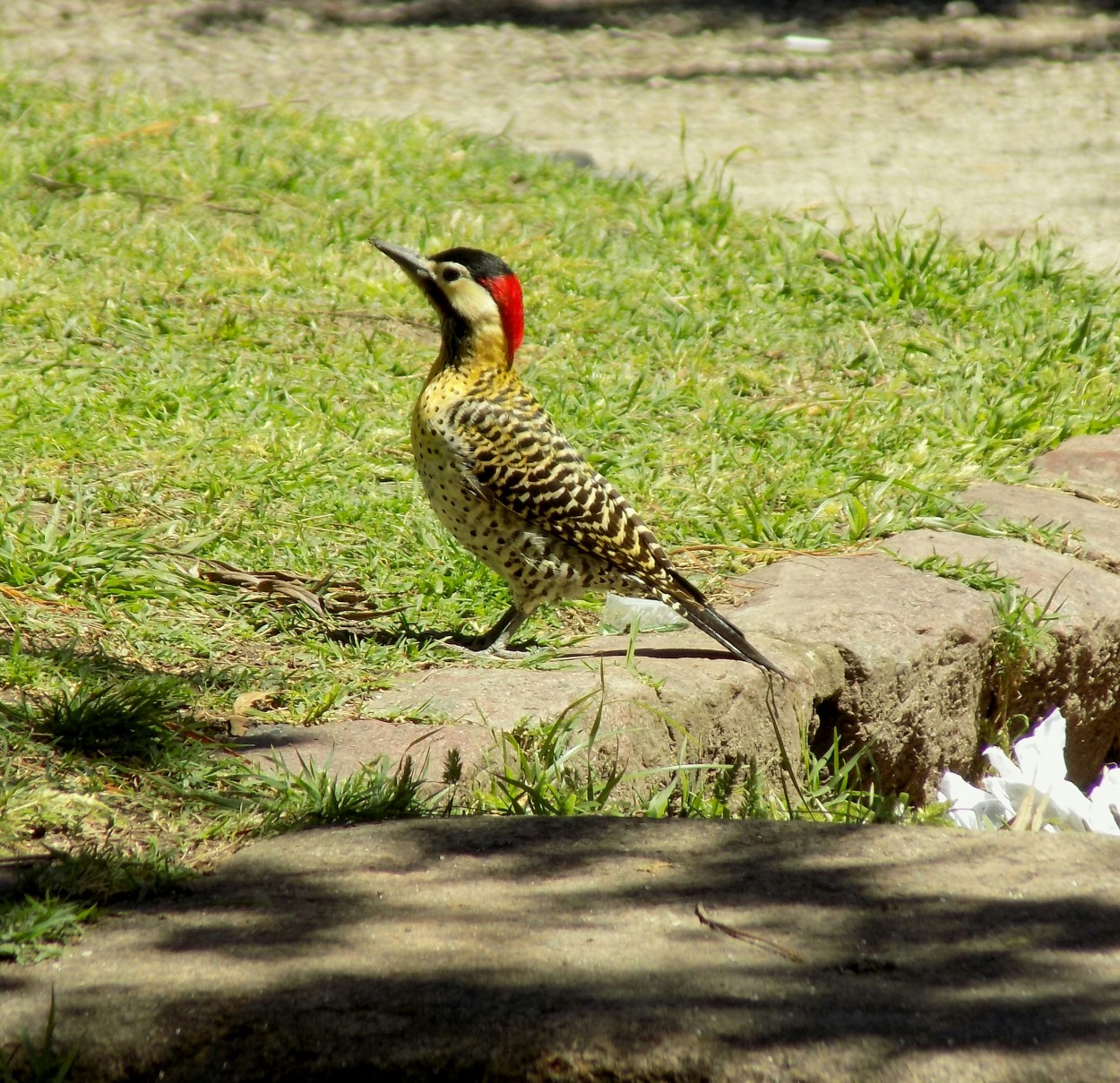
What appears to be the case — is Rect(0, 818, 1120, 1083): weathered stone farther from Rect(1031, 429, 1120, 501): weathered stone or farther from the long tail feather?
Rect(1031, 429, 1120, 501): weathered stone

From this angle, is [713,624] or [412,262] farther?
[412,262]

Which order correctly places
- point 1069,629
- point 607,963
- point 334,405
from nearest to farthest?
point 607,963 → point 1069,629 → point 334,405

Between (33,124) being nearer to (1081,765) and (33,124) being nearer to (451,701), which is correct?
(451,701)

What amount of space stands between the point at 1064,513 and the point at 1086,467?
1.66 ft

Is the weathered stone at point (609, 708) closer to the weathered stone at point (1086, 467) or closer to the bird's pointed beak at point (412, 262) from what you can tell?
the bird's pointed beak at point (412, 262)

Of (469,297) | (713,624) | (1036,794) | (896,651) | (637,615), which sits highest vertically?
(469,297)

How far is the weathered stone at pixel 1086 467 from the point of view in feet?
20.3

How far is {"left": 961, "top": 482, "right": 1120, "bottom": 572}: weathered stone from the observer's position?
5.71 meters

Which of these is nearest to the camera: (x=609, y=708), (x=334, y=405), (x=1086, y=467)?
(x=609, y=708)

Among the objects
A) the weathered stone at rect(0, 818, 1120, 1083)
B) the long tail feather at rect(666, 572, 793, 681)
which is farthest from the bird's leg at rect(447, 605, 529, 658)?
the weathered stone at rect(0, 818, 1120, 1083)

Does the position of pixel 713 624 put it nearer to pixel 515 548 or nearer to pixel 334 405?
pixel 515 548

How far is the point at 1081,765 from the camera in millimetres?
5695

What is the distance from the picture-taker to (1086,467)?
20.6ft

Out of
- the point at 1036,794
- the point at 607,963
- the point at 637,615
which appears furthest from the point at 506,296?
the point at 607,963
